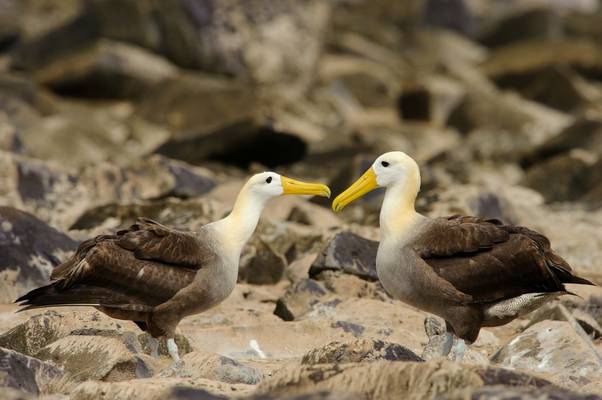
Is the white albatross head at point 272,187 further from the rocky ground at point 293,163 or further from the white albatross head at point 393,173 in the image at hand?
the rocky ground at point 293,163

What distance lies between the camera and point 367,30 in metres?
30.7

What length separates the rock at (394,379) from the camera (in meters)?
5.96

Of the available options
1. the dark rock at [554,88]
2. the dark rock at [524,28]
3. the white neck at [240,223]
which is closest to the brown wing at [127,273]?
the white neck at [240,223]

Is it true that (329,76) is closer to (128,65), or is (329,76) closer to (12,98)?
(128,65)

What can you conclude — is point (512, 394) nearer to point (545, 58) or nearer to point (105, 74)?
point (105, 74)

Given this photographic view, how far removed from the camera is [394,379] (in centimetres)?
611

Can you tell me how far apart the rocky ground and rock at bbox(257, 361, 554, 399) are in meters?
0.01

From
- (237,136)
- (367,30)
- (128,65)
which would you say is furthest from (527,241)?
(367,30)

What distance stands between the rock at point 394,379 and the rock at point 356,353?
1.10 meters

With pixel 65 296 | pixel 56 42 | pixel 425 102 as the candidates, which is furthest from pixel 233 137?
pixel 65 296

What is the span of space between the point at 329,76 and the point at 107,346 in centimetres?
1803

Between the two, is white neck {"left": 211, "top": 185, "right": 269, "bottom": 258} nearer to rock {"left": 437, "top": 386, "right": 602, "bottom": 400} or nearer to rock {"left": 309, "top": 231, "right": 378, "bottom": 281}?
rock {"left": 309, "top": 231, "right": 378, "bottom": 281}

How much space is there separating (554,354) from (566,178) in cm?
972

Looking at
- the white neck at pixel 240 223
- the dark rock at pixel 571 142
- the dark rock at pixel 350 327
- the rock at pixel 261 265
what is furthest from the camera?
the dark rock at pixel 571 142
